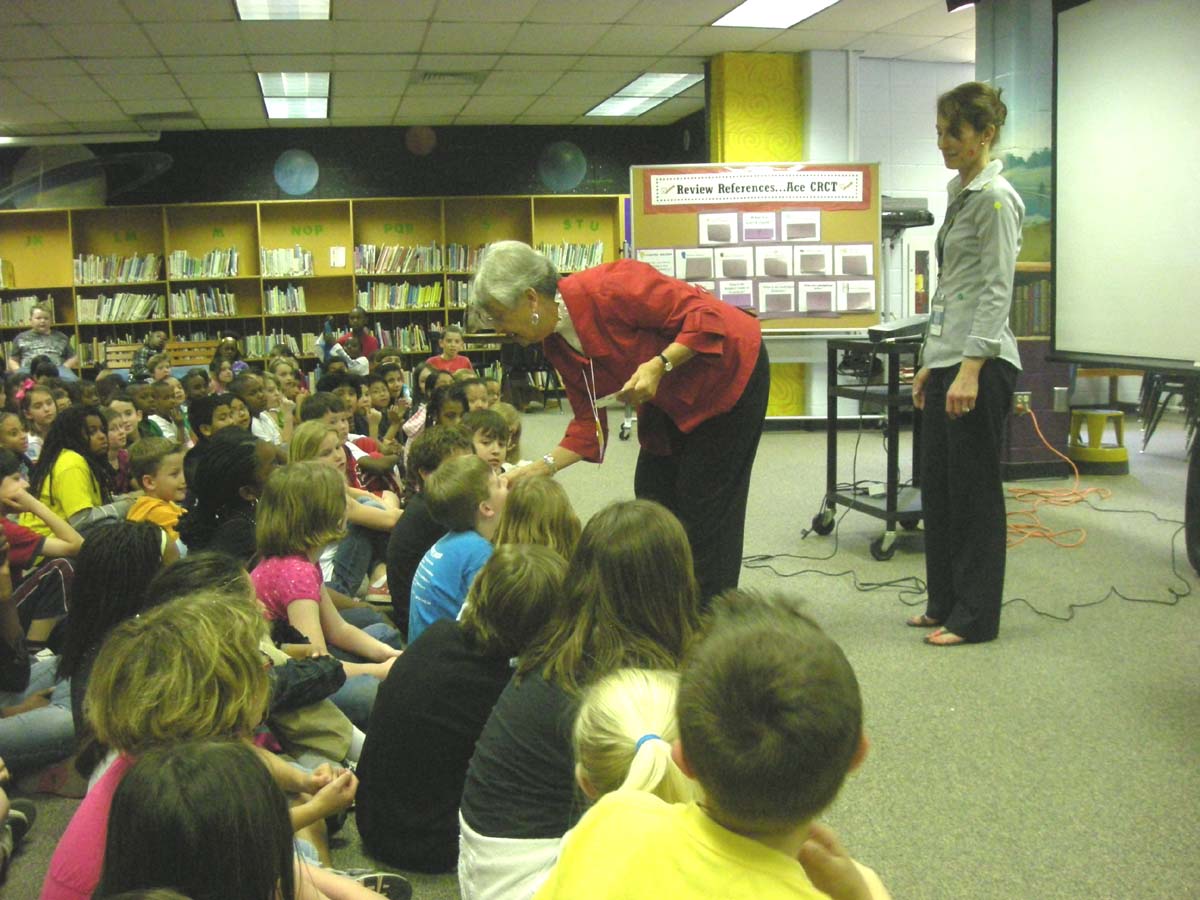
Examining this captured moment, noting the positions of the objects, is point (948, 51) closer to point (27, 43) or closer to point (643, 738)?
point (27, 43)

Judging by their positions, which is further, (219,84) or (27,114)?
(27,114)

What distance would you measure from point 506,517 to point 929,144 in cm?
783

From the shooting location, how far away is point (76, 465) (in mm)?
3738

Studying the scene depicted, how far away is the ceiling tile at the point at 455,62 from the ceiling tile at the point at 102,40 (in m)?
1.92

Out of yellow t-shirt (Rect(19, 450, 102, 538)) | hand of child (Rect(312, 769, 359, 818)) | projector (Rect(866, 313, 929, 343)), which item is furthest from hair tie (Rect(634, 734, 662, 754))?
projector (Rect(866, 313, 929, 343))

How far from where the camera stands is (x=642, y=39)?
25.1ft

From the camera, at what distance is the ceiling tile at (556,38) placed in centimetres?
724

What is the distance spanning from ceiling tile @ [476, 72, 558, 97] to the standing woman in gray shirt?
6206 mm

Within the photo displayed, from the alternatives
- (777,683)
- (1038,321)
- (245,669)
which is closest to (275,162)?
(1038,321)

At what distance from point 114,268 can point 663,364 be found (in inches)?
399

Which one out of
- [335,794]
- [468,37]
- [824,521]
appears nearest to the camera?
[335,794]

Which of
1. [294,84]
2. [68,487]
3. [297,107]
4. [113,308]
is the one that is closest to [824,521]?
[68,487]

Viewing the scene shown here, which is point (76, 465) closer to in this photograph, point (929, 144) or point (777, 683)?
point (777, 683)

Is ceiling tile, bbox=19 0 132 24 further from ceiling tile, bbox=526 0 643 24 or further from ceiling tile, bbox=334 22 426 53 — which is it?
ceiling tile, bbox=526 0 643 24
